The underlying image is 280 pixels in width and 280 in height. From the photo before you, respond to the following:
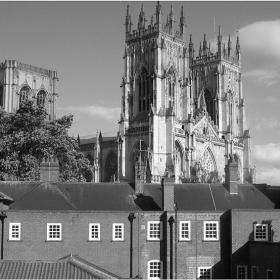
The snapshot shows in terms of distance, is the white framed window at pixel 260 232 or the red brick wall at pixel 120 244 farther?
the white framed window at pixel 260 232

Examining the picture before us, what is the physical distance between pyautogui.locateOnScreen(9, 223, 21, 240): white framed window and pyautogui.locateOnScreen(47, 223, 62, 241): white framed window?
71.4 inches

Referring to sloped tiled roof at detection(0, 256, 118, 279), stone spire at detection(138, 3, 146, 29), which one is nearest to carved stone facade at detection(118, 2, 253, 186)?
stone spire at detection(138, 3, 146, 29)

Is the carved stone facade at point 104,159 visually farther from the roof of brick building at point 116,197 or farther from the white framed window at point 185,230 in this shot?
the white framed window at point 185,230

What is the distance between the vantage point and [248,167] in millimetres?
115250

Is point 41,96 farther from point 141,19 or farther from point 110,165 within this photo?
point 141,19

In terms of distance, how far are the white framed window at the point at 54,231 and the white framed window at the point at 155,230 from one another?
5666 mm

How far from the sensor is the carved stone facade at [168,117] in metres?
95.9

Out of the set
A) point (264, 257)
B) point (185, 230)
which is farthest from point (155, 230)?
point (264, 257)

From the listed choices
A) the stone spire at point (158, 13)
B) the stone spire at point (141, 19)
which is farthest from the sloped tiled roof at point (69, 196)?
the stone spire at point (141, 19)

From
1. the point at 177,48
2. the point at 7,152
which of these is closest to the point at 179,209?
the point at 7,152

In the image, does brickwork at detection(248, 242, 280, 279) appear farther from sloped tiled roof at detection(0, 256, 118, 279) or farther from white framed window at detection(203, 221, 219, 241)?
sloped tiled roof at detection(0, 256, 118, 279)

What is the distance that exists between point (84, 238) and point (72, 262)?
11.6 meters

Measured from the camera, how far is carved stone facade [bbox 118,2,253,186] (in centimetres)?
9588

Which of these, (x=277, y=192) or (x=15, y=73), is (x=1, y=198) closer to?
(x=277, y=192)
